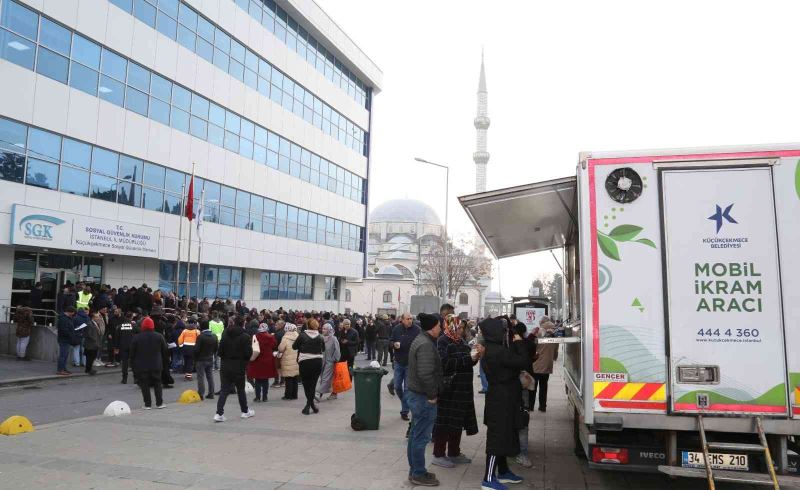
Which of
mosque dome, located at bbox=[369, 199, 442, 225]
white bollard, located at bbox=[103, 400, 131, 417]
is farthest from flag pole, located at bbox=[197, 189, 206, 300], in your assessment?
mosque dome, located at bbox=[369, 199, 442, 225]

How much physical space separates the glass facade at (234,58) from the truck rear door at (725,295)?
22195 mm

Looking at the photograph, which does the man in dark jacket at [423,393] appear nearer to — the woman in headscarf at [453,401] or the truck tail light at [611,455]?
the woman in headscarf at [453,401]

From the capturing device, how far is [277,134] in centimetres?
3231

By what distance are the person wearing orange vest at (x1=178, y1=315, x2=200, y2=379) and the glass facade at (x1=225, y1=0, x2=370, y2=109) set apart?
1931cm

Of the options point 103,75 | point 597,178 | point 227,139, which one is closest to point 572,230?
point 597,178

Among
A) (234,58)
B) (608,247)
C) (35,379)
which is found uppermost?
(234,58)

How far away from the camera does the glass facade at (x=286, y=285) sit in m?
32.5

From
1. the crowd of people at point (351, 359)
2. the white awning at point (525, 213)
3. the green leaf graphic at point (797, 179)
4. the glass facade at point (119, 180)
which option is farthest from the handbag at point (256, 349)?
the glass facade at point (119, 180)

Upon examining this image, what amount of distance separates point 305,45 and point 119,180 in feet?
55.6

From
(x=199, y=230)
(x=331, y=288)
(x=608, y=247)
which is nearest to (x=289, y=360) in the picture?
(x=608, y=247)

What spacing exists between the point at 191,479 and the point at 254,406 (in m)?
5.49

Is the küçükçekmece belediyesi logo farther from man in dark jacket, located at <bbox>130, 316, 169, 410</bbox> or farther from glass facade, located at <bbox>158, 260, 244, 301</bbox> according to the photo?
glass facade, located at <bbox>158, 260, 244, 301</bbox>

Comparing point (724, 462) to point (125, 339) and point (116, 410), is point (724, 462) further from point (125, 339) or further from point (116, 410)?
point (125, 339)

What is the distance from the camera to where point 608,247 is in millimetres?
5637
